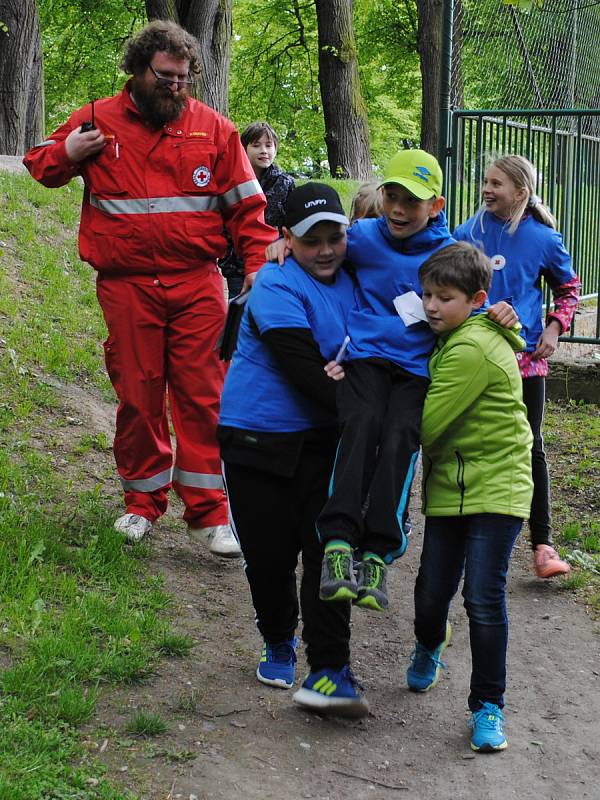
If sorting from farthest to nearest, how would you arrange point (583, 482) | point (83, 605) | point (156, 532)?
point (583, 482), point (156, 532), point (83, 605)

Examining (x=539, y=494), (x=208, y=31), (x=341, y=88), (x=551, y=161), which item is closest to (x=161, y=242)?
(x=539, y=494)

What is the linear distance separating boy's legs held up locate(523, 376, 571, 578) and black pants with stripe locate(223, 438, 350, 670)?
1.71m

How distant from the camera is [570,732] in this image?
376 cm

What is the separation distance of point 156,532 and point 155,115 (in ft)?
6.95

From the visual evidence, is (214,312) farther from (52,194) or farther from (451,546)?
(52,194)

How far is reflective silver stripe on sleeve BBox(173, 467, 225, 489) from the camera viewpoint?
520 cm

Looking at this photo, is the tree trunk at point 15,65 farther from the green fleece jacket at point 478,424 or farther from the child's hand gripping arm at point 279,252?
the green fleece jacket at point 478,424

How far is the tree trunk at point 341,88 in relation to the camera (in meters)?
15.4

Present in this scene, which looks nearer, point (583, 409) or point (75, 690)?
point (75, 690)

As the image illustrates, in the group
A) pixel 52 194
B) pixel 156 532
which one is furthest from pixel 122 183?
pixel 52 194

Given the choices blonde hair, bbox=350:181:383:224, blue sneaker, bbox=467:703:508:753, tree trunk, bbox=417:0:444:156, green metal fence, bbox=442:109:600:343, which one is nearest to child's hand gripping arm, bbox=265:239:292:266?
blonde hair, bbox=350:181:383:224

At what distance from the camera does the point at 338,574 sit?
3.16m

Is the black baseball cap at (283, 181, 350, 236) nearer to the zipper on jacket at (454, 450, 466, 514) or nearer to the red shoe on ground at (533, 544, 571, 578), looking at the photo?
the zipper on jacket at (454, 450, 466, 514)

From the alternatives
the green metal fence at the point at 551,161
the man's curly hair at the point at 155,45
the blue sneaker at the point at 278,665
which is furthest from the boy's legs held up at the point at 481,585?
the green metal fence at the point at 551,161
